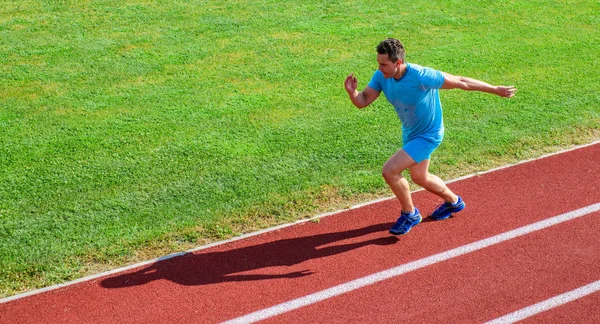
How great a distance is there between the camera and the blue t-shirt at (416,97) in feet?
22.3

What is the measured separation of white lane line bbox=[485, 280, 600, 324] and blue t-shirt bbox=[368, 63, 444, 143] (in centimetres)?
191

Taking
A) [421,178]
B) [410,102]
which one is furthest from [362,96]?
[421,178]

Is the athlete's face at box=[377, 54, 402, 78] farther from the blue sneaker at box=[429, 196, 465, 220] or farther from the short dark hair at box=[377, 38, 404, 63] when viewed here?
the blue sneaker at box=[429, 196, 465, 220]

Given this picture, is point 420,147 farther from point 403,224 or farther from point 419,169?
point 403,224

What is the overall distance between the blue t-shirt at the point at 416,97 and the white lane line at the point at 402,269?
1.19 m

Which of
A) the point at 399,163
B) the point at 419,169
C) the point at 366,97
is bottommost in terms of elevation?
the point at 419,169

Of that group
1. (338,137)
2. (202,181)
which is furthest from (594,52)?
(202,181)

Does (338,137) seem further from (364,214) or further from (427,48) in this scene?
(427,48)

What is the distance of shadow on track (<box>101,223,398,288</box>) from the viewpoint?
21.7 feet

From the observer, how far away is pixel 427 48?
12.7m

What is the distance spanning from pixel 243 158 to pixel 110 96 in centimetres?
297

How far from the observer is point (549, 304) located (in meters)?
6.25

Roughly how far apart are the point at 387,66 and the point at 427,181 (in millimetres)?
1365

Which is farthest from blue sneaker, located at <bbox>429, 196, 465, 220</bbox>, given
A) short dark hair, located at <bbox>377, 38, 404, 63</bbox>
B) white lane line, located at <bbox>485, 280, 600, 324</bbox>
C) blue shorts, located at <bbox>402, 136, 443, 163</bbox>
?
short dark hair, located at <bbox>377, 38, 404, 63</bbox>
